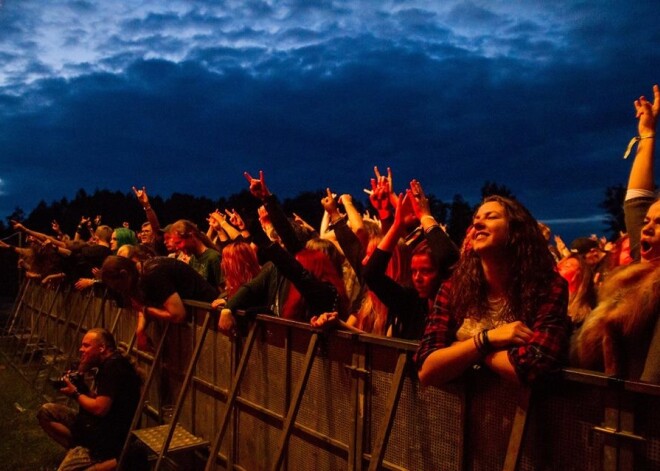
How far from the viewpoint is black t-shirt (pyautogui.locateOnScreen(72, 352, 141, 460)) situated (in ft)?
18.3

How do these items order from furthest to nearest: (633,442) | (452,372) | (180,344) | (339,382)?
(180,344) → (339,382) → (452,372) → (633,442)

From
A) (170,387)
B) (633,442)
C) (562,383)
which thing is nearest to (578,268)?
(562,383)

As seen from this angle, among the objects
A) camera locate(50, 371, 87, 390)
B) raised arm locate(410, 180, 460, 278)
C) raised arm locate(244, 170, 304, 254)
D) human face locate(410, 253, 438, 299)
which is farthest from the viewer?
camera locate(50, 371, 87, 390)

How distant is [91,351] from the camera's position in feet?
18.4

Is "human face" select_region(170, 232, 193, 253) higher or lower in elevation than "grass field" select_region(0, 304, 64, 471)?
higher

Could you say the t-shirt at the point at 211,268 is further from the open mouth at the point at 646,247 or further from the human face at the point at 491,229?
the open mouth at the point at 646,247

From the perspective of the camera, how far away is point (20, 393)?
32.8 ft

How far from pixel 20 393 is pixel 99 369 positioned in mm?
5548

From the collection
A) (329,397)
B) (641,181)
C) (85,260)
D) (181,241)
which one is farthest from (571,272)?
(85,260)

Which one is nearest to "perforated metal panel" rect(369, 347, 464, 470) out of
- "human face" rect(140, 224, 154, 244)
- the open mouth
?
the open mouth

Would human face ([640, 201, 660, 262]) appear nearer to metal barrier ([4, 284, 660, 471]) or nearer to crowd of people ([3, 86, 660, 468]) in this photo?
crowd of people ([3, 86, 660, 468])

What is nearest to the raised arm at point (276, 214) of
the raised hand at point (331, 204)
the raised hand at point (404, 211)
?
the raised hand at point (331, 204)

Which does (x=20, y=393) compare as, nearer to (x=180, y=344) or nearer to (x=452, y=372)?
(x=180, y=344)

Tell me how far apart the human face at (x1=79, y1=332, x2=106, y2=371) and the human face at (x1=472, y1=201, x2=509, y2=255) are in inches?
164
